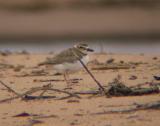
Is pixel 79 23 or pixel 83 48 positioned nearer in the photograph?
pixel 83 48

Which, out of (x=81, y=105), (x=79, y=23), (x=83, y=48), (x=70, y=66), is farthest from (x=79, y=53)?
(x=79, y=23)

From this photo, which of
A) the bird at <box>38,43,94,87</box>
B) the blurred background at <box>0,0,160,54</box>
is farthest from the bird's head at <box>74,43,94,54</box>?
the blurred background at <box>0,0,160,54</box>

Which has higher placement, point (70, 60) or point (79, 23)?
point (79, 23)

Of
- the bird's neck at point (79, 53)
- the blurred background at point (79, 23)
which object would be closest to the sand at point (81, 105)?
the bird's neck at point (79, 53)

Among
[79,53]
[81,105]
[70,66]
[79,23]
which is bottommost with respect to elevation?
[81,105]

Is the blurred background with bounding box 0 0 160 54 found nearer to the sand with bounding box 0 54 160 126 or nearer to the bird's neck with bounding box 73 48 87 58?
the bird's neck with bounding box 73 48 87 58

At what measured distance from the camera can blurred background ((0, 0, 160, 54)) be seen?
25906 mm

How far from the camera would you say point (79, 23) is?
3170cm

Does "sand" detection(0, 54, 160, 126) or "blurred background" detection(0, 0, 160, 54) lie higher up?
"blurred background" detection(0, 0, 160, 54)

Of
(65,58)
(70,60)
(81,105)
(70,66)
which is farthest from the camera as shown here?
(65,58)

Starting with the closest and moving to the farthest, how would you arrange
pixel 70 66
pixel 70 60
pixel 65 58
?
pixel 70 66 < pixel 70 60 < pixel 65 58

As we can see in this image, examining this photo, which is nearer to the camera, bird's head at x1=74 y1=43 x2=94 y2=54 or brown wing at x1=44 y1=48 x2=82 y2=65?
brown wing at x1=44 y1=48 x2=82 y2=65

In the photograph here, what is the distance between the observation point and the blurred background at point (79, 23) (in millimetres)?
Result: 25906

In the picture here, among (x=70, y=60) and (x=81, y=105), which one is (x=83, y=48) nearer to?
(x=70, y=60)
